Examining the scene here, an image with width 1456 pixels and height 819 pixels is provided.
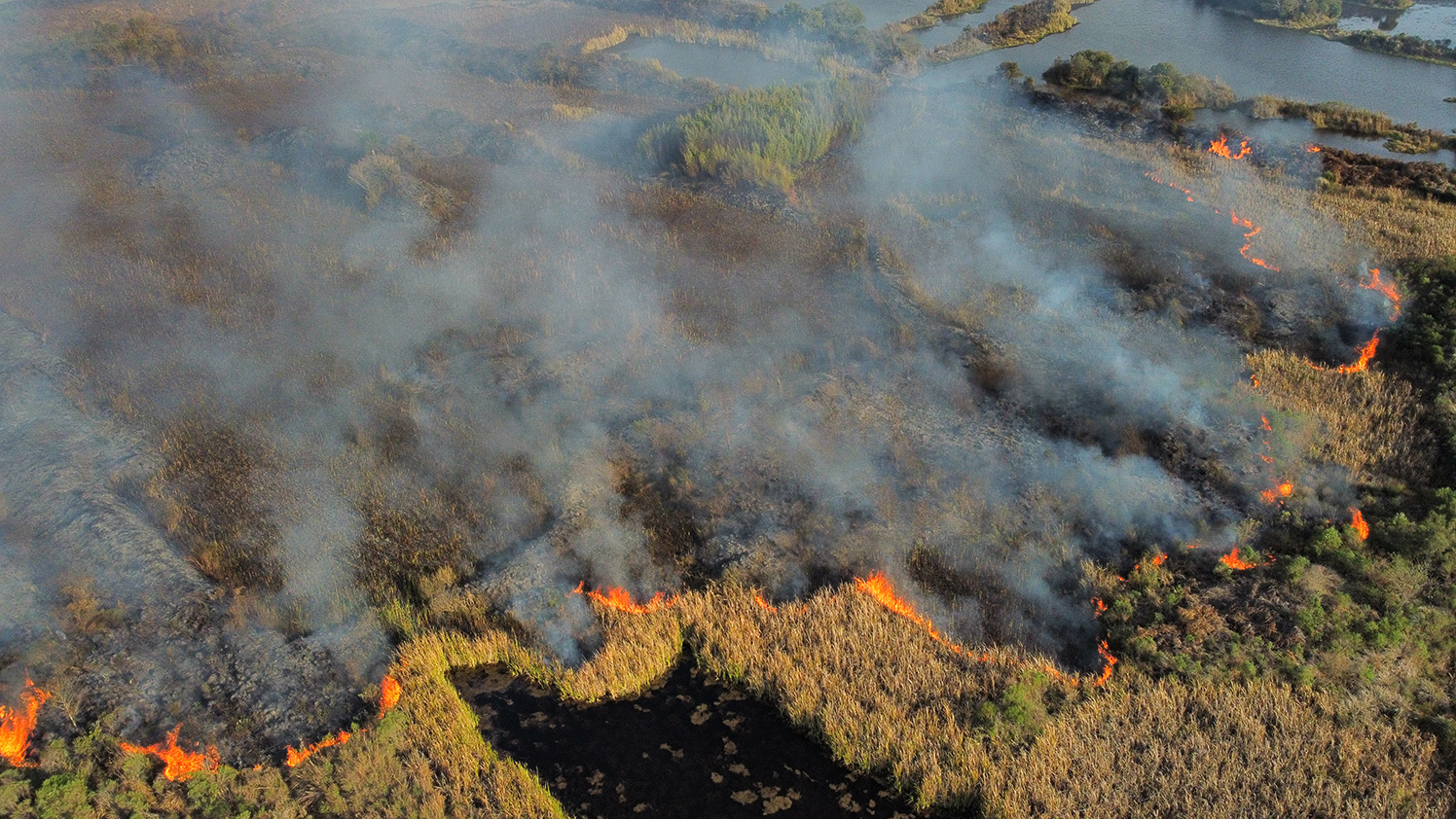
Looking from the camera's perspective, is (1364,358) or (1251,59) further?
(1251,59)

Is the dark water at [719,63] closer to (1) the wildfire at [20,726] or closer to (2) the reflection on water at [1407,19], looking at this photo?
(2) the reflection on water at [1407,19]

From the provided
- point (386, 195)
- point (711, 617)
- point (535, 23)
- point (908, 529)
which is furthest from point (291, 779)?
point (535, 23)

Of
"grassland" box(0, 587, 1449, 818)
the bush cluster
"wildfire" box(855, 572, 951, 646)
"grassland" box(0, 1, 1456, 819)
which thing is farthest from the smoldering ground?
the bush cluster

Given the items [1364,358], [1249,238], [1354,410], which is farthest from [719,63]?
[1354,410]

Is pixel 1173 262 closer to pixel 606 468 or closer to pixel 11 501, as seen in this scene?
pixel 606 468

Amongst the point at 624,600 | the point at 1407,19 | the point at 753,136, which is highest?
the point at 1407,19

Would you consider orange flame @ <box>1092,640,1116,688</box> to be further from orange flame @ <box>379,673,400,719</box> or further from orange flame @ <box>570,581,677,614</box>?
orange flame @ <box>379,673,400,719</box>

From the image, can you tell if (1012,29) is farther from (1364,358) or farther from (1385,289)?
(1364,358)
